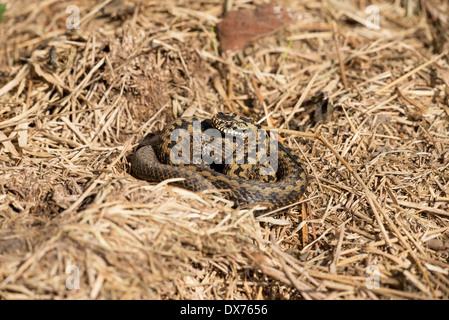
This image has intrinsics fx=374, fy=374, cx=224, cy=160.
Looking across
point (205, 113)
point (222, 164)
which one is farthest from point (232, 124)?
point (205, 113)

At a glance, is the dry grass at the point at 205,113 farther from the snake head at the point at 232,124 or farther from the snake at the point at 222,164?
the snake head at the point at 232,124

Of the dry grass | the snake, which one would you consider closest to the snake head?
the snake

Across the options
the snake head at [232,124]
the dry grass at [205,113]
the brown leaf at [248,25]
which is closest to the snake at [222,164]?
the snake head at [232,124]

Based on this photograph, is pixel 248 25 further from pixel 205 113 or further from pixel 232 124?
pixel 232 124
